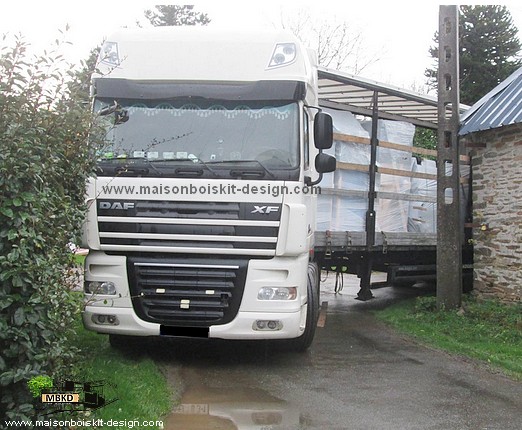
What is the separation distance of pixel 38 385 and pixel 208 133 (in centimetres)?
339

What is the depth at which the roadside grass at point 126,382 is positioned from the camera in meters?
4.91

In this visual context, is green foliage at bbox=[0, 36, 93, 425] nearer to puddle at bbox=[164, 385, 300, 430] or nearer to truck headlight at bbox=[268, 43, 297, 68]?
puddle at bbox=[164, 385, 300, 430]

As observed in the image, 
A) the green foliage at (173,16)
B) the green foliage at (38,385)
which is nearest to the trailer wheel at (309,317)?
the green foliage at (38,385)

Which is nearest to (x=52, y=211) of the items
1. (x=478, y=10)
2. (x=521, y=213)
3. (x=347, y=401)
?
(x=347, y=401)

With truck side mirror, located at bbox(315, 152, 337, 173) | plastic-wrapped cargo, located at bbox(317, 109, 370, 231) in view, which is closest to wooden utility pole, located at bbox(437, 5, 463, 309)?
plastic-wrapped cargo, located at bbox(317, 109, 370, 231)

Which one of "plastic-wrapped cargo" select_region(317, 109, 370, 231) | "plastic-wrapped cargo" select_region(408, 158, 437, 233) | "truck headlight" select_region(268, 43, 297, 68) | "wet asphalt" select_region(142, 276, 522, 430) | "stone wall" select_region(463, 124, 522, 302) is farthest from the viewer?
"plastic-wrapped cargo" select_region(408, 158, 437, 233)

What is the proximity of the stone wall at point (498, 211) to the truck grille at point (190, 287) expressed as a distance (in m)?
6.12

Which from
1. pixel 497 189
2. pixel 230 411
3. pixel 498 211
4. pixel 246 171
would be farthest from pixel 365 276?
pixel 230 411

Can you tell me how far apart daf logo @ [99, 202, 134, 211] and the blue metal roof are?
20.8ft

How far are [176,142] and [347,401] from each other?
2982mm

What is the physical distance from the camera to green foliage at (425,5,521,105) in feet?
84.9

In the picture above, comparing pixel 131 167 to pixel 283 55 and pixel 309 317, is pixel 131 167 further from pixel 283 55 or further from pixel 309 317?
pixel 309 317

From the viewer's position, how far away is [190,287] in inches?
249

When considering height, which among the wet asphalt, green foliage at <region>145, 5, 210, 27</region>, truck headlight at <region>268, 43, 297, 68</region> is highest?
green foliage at <region>145, 5, 210, 27</region>
